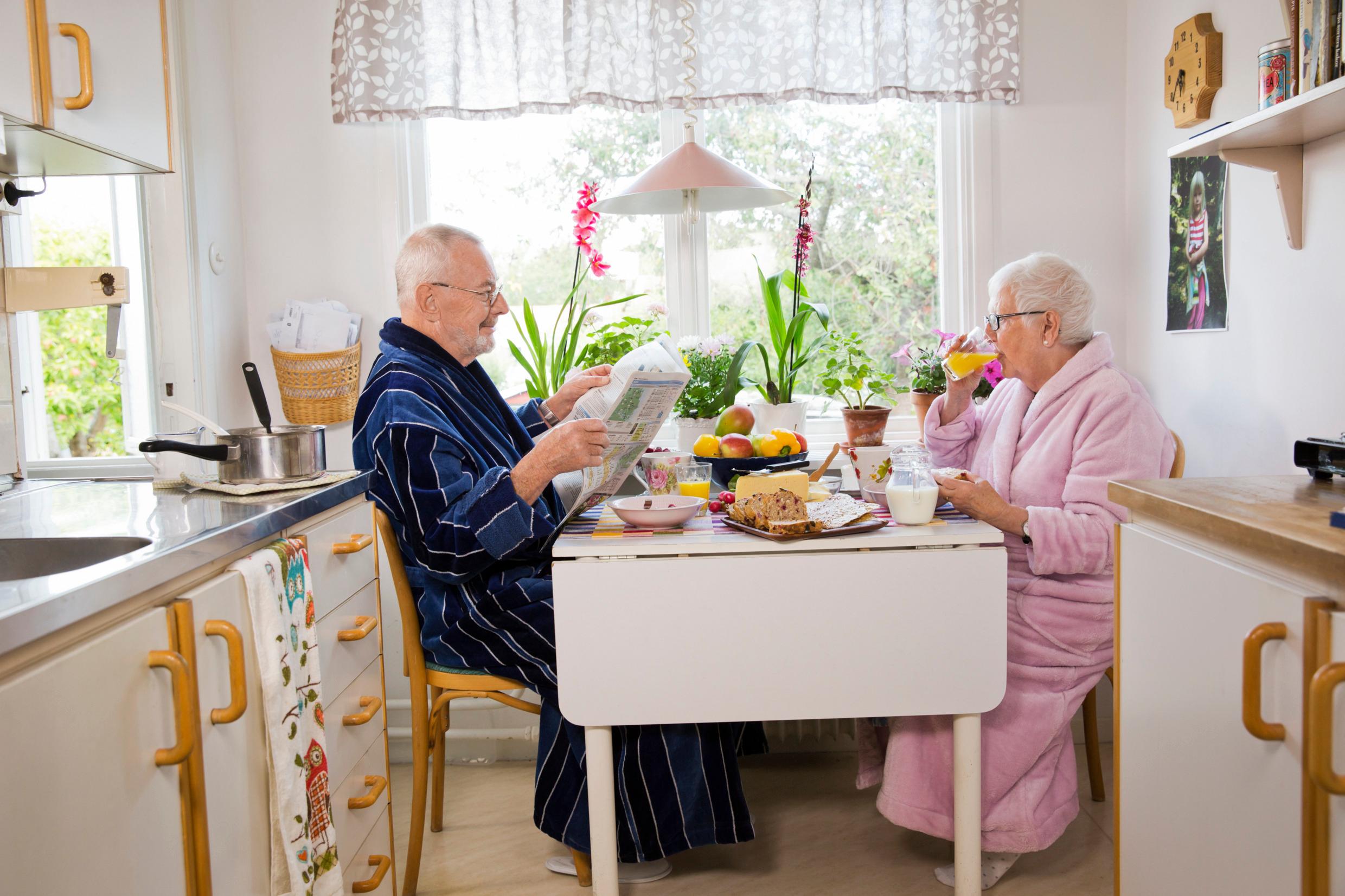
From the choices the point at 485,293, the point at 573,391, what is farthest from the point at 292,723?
the point at 573,391

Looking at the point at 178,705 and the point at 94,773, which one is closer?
the point at 94,773

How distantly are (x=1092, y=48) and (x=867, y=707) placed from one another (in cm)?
224

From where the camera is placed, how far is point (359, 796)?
1.77 metres

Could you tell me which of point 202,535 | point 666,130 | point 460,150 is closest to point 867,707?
point 202,535

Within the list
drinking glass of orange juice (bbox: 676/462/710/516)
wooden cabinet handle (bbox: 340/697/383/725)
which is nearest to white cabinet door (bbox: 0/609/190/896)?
wooden cabinet handle (bbox: 340/697/383/725)

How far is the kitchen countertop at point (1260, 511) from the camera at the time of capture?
99 cm

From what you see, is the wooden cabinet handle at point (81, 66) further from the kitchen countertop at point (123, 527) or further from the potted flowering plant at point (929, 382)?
the potted flowering plant at point (929, 382)

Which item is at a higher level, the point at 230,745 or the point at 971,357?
the point at 971,357

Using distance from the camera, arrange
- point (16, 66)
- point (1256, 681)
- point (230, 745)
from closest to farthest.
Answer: point (1256, 681) < point (230, 745) < point (16, 66)

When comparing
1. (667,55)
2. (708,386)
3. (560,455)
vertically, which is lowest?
(560,455)

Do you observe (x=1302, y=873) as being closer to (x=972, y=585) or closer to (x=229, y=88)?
(x=972, y=585)

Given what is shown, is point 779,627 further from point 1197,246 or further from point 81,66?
point 1197,246

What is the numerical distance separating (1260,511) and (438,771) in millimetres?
1962

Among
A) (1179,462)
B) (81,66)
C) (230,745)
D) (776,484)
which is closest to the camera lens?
(230,745)
